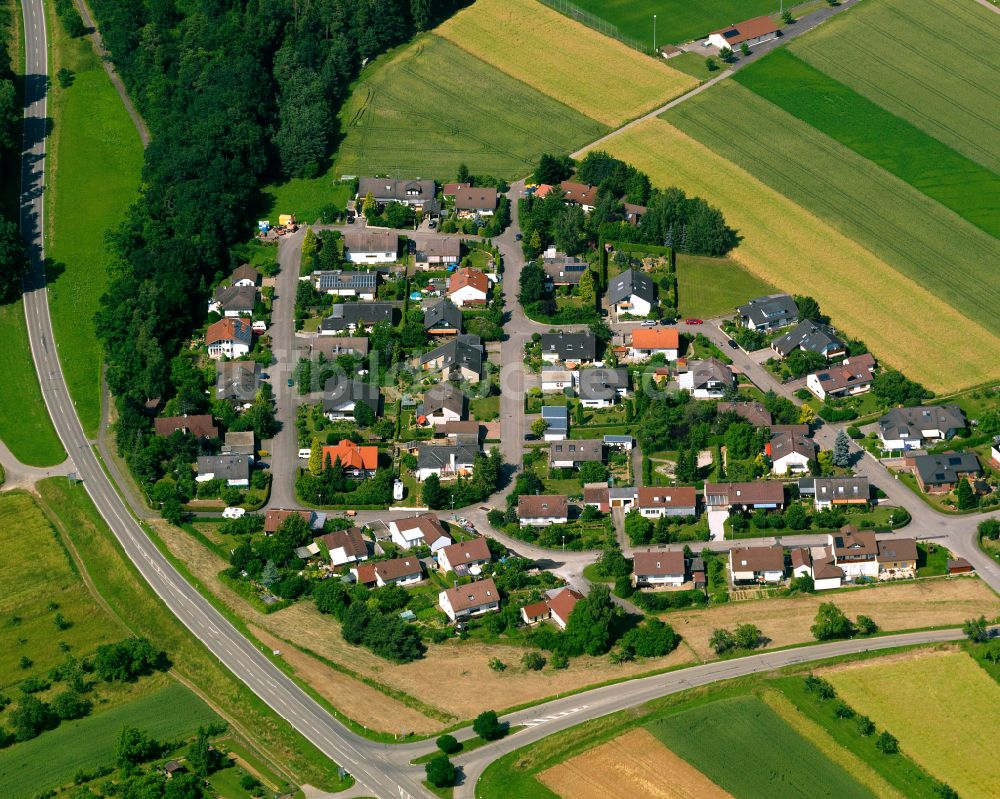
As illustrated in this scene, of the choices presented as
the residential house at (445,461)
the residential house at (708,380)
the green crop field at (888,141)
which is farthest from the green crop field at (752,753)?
the green crop field at (888,141)

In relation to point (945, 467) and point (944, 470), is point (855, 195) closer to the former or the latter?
point (945, 467)

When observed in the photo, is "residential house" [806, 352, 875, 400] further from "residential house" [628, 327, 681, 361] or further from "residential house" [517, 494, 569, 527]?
"residential house" [517, 494, 569, 527]

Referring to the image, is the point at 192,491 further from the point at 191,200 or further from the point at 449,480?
the point at 191,200

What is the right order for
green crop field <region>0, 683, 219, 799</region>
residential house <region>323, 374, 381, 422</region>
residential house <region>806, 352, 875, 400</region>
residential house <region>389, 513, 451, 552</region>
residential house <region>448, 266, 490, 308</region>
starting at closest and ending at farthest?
1. green crop field <region>0, 683, 219, 799</region>
2. residential house <region>389, 513, 451, 552</region>
3. residential house <region>323, 374, 381, 422</region>
4. residential house <region>806, 352, 875, 400</region>
5. residential house <region>448, 266, 490, 308</region>

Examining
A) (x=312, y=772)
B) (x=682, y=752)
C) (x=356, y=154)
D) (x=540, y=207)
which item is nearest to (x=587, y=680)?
(x=682, y=752)

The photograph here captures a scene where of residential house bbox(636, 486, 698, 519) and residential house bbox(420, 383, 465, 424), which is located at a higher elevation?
residential house bbox(420, 383, 465, 424)

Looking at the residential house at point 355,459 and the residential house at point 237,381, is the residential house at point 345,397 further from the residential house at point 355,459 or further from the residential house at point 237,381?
the residential house at point 237,381

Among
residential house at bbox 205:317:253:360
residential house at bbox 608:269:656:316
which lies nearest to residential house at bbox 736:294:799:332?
residential house at bbox 608:269:656:316
